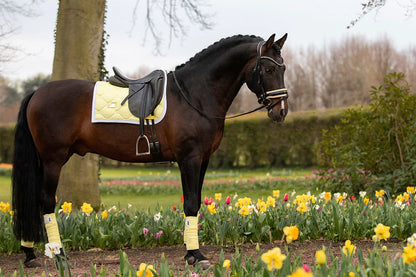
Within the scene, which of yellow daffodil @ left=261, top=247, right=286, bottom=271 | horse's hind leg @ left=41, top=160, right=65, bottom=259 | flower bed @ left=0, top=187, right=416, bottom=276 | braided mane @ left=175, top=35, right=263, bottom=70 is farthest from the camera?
flower bed @ left=0, top=187, right=416, bottom=276


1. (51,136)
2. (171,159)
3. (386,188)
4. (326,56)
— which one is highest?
(326,56)

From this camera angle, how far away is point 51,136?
416cm

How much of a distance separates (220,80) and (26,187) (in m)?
2.13

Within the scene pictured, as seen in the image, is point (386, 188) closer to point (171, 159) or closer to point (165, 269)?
point (171, 159)

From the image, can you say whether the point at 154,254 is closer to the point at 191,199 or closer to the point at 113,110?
the point at 191,199

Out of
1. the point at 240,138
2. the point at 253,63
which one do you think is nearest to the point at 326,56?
the point at 240,138

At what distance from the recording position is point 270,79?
13.2 feet

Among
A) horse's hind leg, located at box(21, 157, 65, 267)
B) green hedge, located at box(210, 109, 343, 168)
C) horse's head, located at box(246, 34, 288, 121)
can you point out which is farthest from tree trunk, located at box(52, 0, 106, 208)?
green hedge, located at box(210, 109, 343, 168)

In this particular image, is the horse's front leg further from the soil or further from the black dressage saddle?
the black dressage saddle

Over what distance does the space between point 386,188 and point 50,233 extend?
5.22 metres

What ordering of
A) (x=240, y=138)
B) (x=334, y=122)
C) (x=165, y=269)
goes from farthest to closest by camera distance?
(x=240, y=138)
(x=334, y=122)
(x=165, y=269)

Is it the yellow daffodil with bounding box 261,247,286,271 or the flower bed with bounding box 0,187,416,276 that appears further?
the flower bed with bounding box 0,187,416,276

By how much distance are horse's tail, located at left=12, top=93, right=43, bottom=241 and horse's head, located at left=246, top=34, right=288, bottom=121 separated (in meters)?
2.28

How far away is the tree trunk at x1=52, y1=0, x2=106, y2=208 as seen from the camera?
6590 mm
